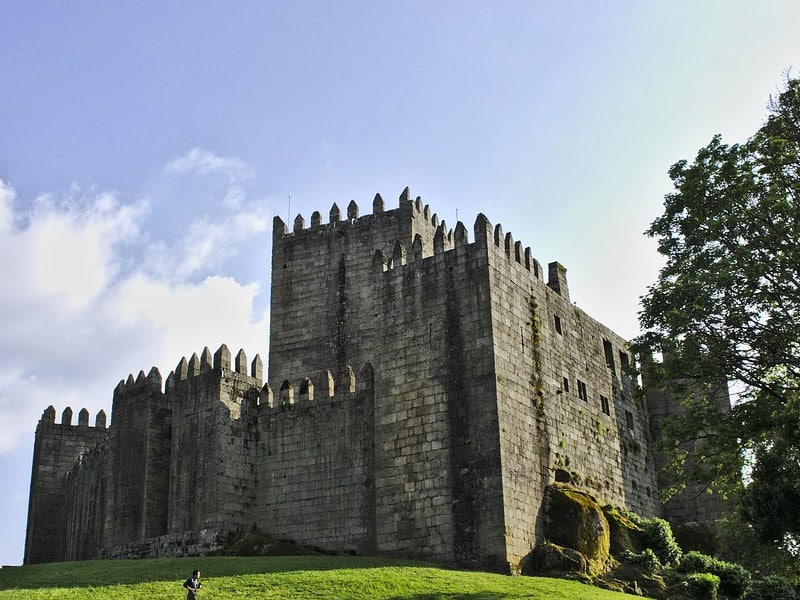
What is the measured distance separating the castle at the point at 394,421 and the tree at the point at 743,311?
5142 mm

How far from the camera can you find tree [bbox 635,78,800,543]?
1004 inches

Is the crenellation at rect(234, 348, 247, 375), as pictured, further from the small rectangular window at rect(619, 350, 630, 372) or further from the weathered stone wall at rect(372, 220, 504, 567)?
the small rectangular window at rect(619, 350, 630, 372)

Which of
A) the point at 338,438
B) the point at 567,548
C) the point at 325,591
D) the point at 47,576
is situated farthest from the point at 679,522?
the point at 47,576

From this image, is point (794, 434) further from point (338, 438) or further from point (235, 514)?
point (235, 514)

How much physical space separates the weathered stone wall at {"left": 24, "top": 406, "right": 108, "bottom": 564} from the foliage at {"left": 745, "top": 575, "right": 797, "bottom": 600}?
97.5ft

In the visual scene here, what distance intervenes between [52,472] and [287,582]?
27.0 metres

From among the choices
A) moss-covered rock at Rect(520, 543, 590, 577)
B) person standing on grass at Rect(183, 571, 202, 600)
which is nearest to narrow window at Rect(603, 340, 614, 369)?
moss-covered rock at Rect(520, 543, 590, 577)

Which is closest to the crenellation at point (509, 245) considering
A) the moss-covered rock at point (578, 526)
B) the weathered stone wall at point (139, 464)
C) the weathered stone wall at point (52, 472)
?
the moss-covered rock at point (578, 526)

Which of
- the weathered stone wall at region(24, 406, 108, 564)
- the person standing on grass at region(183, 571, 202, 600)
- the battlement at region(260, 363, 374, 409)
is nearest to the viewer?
the person standing on grass at region(183, 571, 202, 600)

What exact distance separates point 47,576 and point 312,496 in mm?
8701

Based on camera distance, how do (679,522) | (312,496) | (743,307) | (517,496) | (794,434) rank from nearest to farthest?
(794,434) < (743,307) < (517,496) < (312,496) < (679,522)

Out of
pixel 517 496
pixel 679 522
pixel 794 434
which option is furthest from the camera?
pixel 679 522

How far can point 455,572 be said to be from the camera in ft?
87.8

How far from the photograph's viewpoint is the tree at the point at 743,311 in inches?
1004
